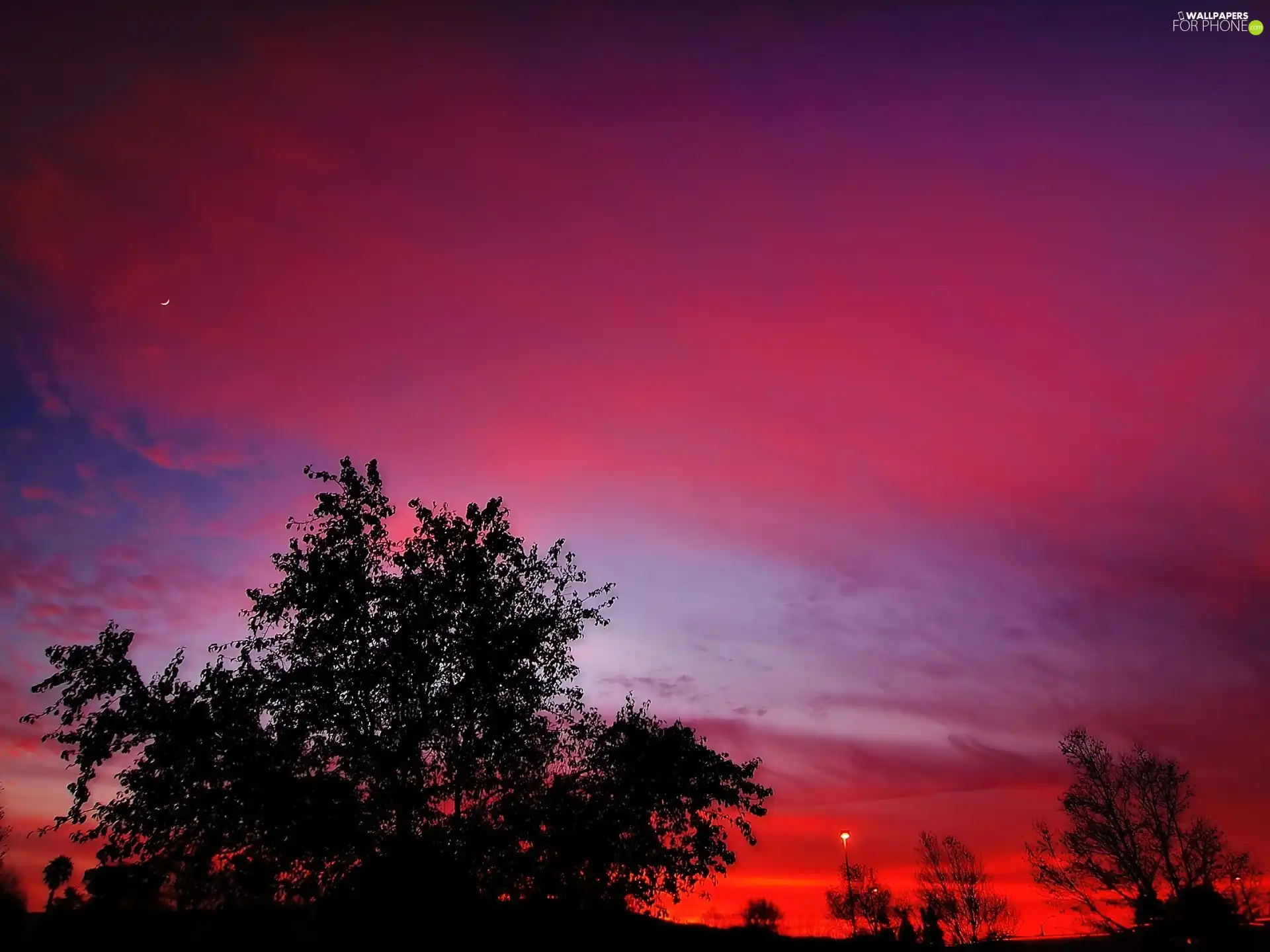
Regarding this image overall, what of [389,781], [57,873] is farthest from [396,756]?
[57,873]

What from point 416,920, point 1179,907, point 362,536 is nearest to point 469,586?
point 362,536

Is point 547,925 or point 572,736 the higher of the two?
point 572,736

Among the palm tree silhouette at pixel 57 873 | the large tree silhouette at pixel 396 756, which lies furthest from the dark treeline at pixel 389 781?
the palm tree silhouette at pixel 57 873

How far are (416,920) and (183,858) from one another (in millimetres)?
7654

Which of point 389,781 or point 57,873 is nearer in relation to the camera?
point 389,781

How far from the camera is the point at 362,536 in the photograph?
25.5 meters

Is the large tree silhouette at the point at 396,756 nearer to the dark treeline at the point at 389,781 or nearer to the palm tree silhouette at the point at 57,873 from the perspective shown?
the dark treeline at the point at 389,781

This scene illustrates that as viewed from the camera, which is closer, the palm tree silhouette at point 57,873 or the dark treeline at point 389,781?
the dark treeline at point 389,781

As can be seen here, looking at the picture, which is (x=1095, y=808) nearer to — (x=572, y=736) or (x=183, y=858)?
(x=572, y=736)

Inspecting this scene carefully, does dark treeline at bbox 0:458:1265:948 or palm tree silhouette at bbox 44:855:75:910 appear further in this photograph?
palm tree silhouette at bbox 44:855:75:910

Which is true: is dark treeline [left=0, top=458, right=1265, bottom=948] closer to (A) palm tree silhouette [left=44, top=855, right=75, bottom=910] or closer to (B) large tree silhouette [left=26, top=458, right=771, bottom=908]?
(B) large tree silhouette [left=26, top=458, right=771, bottom=908]

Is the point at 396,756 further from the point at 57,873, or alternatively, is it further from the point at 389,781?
the point at 57,873

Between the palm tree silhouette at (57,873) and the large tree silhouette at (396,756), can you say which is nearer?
the large tree silhouette at (396,756)

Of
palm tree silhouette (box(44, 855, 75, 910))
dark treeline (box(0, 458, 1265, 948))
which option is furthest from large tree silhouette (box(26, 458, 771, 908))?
palm tree silhouette (box(44, 855, 75, 910))
